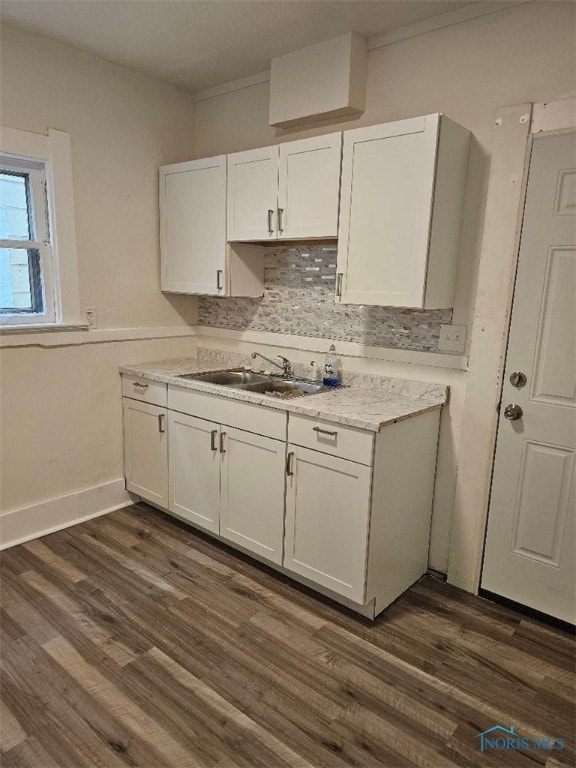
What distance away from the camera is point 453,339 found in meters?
2.38

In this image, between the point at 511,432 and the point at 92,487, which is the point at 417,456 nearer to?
the point at 511,432

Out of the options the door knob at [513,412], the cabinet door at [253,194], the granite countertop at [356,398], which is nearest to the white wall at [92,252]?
the granite countertop at [356,398]

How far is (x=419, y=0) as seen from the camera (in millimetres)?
2129

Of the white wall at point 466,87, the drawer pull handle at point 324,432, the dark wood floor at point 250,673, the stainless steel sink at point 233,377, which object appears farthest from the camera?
the stainless steel sink at point 233,377

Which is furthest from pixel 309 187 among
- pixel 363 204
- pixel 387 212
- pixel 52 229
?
pixel 52 229

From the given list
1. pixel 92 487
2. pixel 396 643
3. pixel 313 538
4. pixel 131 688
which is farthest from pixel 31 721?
pixel 92 487

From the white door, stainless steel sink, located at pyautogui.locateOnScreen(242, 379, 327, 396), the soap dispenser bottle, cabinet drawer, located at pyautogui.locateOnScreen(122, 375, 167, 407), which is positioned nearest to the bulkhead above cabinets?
the white door

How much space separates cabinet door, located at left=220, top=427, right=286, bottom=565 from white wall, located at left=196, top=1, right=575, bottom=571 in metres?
0.72

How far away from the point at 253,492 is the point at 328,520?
0.46 meters

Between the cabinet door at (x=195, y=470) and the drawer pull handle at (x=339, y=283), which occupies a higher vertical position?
the drawer pull handle at (x=339, y=283)

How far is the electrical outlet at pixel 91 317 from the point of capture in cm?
294

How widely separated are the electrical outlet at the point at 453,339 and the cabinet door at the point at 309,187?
703mm

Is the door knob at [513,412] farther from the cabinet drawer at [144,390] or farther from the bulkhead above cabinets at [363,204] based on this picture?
the cabinet drawer at [144,390]

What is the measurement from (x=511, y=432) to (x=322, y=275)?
4.25ft
